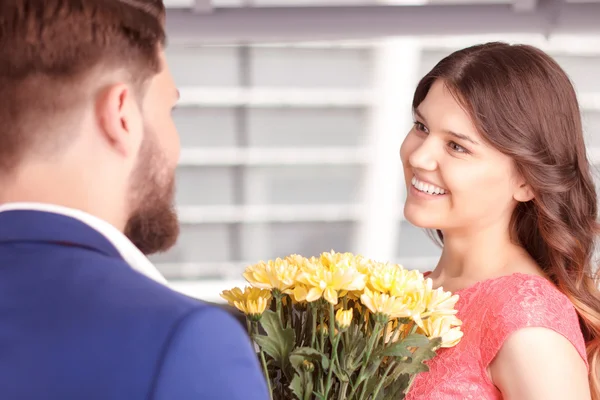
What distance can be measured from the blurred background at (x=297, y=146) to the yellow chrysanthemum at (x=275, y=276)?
6.13 metres

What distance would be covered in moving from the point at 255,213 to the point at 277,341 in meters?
7.94

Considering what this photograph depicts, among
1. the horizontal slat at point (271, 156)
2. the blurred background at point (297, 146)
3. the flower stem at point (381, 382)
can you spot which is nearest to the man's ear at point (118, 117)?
the flower stem at point (381, 382)

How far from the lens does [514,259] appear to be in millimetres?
1830

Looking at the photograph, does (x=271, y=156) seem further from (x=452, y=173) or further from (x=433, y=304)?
(x=433, y=304)

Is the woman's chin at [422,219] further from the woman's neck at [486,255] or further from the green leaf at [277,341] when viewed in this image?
the green leaf at [277,341]

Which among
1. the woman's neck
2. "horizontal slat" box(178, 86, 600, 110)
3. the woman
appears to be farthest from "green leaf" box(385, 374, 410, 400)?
"horizontal slat" box(178, 86, 600, 110)

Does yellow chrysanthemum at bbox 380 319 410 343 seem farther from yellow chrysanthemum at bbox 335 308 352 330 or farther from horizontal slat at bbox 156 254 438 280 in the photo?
→ horizontal slat at bbox 156 254 438 280

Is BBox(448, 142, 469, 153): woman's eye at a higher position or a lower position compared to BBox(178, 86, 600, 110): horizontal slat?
higher

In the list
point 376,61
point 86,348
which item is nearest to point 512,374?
point 86,348

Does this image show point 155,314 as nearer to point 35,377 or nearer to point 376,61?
point 35,377

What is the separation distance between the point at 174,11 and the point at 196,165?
221 inches

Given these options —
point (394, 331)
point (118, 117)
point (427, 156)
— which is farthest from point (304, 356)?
point (427, 156)

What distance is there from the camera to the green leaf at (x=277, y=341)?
1.27 m

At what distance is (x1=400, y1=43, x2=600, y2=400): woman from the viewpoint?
1.60m
